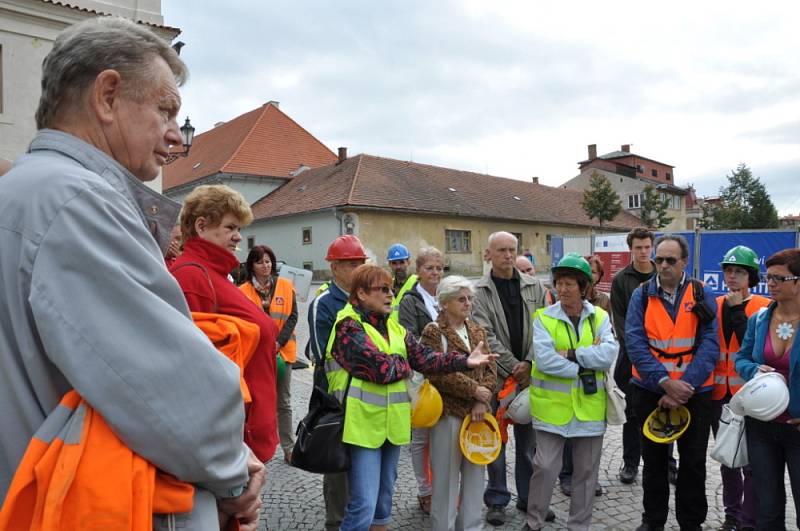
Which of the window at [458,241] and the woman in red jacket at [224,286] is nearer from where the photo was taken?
the woman in red jacket at [224,286]

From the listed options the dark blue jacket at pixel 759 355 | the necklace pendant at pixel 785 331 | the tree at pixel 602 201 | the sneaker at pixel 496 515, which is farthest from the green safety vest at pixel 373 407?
the tree at pixel 602 201

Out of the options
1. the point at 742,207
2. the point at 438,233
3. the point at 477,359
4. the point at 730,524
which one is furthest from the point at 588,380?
the point at 742,207

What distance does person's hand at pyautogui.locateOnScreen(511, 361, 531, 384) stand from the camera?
450 centimetres

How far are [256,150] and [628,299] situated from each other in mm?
35117

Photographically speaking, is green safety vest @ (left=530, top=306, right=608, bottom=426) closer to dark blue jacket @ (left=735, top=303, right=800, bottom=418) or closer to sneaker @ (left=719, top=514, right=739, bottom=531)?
dark blue jacket @ (left=735, top=303, right=800, bottom=418)

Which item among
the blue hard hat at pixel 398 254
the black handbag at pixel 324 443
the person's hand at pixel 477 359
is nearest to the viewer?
the black handbag at pixel 324 443

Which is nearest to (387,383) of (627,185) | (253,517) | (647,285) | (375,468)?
(375,468)

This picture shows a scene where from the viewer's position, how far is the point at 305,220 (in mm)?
30578

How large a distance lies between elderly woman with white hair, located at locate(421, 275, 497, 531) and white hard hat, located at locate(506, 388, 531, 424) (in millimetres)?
456

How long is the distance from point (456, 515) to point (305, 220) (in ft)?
→ 90.8

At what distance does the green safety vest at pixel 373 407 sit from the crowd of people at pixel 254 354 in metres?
0.01

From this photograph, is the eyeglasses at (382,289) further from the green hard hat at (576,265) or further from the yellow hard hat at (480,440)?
the green hard hat at (576,265)

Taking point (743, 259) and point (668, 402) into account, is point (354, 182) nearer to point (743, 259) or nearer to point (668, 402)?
point (743, 259)

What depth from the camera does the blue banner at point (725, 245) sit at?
32.1 ft
